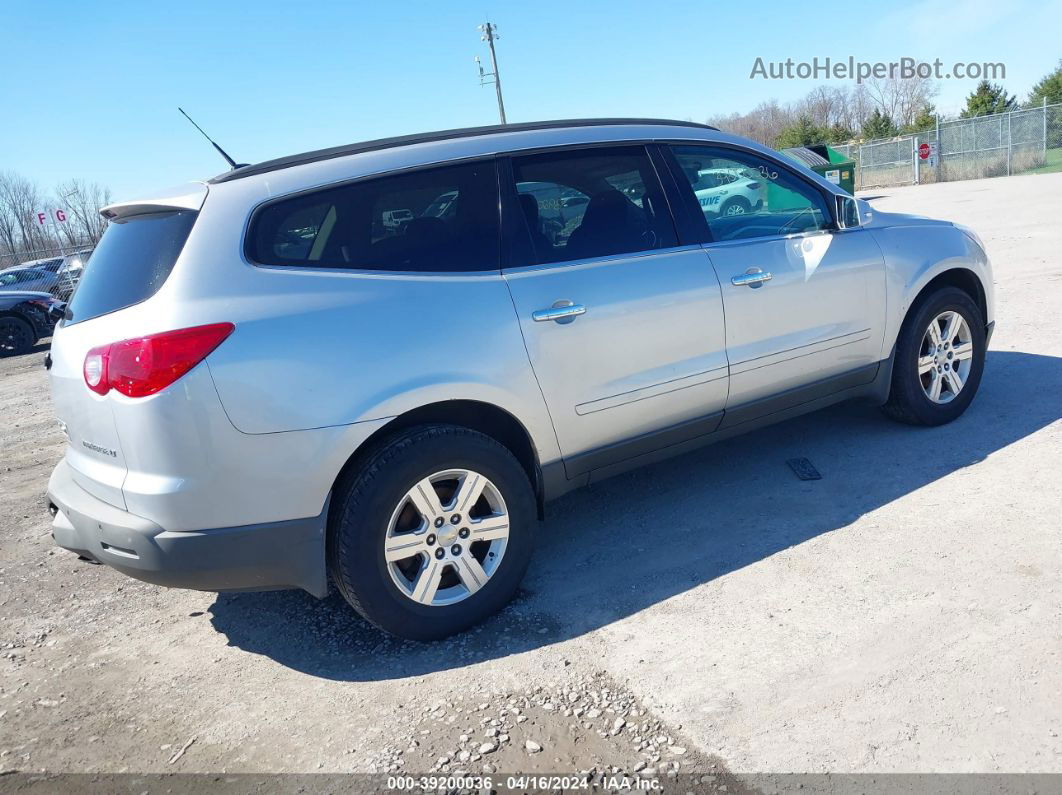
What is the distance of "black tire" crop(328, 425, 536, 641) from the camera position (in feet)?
10.1

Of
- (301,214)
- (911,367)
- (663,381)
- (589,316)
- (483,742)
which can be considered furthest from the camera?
(911,367)

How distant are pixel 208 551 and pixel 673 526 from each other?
222 centimetres

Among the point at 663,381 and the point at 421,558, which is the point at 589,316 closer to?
the point at 663,381

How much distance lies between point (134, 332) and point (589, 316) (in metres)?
1.77

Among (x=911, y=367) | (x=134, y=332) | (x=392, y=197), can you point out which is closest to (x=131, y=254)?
(x=134, y=332)

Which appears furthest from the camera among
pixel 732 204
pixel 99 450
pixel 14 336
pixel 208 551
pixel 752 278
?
pixel 14 336

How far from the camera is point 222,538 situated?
293cm

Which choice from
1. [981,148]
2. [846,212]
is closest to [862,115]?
[981,148]

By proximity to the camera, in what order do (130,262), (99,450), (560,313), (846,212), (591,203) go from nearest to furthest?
(99,450) < (130,262) < (560,313) < (591,203) < (846,212)

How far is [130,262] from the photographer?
3184mm

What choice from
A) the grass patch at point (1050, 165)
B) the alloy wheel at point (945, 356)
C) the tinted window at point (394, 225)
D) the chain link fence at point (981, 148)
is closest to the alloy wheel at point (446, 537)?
the tinted window at point (394, 225)

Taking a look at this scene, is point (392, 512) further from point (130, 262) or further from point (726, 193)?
point (726, 193)

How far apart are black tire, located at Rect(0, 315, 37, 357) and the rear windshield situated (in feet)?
45.2

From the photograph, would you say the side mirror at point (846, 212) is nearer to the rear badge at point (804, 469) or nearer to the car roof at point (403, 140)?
the car roof at point (403, 140)
